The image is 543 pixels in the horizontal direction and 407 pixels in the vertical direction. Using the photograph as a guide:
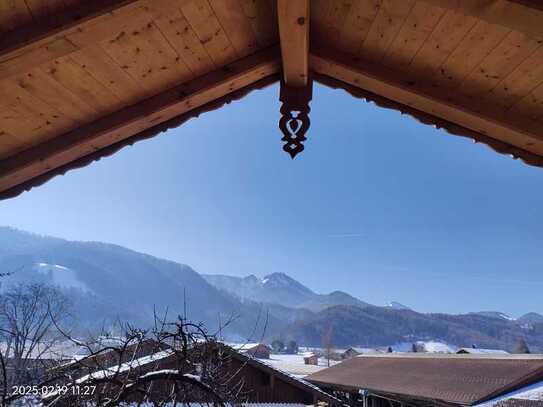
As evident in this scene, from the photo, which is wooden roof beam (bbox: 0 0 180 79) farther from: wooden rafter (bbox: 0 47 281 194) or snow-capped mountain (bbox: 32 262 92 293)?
snow-capped mountain (bbox: 32 262 92 293)

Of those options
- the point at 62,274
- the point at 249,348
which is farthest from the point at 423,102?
the point at 62,274

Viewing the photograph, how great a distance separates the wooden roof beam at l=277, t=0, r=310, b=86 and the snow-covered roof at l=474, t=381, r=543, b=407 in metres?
11.2

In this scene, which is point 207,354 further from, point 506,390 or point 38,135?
point 506,390

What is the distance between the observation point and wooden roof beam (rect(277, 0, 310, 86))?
1771mm

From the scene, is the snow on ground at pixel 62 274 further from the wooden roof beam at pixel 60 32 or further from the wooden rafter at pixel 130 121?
the wooden roof beam at pixel 60 32

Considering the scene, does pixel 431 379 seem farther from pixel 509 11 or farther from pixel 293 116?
pixel 509 11

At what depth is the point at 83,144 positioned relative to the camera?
86.0 inches

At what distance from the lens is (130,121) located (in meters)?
2.21

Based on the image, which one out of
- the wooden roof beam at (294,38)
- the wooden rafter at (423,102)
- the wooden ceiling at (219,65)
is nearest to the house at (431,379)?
the wooden rafter at (423,102)

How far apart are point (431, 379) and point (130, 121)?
14.7 meters

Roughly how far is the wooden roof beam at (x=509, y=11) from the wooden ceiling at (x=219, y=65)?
8.8 inches

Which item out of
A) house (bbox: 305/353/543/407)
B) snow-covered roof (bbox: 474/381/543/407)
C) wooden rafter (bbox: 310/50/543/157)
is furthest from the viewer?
house (bbox: 305/353/543/407)

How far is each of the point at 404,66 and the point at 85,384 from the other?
2.07 m

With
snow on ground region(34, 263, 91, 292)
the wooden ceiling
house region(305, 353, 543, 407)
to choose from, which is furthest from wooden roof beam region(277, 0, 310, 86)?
snow on ground region(34, 263, 91, 292)
